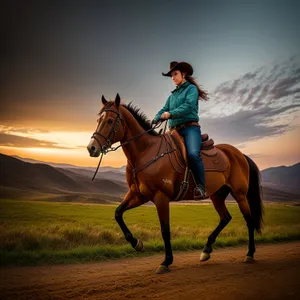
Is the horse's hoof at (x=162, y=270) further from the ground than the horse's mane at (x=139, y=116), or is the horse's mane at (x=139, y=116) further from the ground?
the horse's mane at (x=139, y=116)

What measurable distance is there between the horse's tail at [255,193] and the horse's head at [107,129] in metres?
4.15

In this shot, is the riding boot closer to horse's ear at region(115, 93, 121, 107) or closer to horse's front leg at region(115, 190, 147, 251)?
horse's front leg at region(115, 190, 147, 251)

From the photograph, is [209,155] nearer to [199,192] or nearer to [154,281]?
[199,192]

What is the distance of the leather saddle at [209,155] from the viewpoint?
6242 mm

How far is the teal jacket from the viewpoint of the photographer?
19.5ft

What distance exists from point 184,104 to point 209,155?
4.73ft

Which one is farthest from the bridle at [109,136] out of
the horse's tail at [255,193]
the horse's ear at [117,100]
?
the horse's tail at [255,193]

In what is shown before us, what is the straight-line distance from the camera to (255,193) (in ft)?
25.7

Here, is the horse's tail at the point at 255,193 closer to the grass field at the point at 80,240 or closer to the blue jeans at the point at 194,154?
the grass field at the point at 80,240

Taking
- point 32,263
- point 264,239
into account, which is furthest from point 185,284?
point 264,239

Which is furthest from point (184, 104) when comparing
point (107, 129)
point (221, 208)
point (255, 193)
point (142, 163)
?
point (255, 193)

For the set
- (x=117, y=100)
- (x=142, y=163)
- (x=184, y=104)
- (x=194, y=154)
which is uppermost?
(x=184, y=104)

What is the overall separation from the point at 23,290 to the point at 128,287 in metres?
1.56

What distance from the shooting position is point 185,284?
4531 mm
